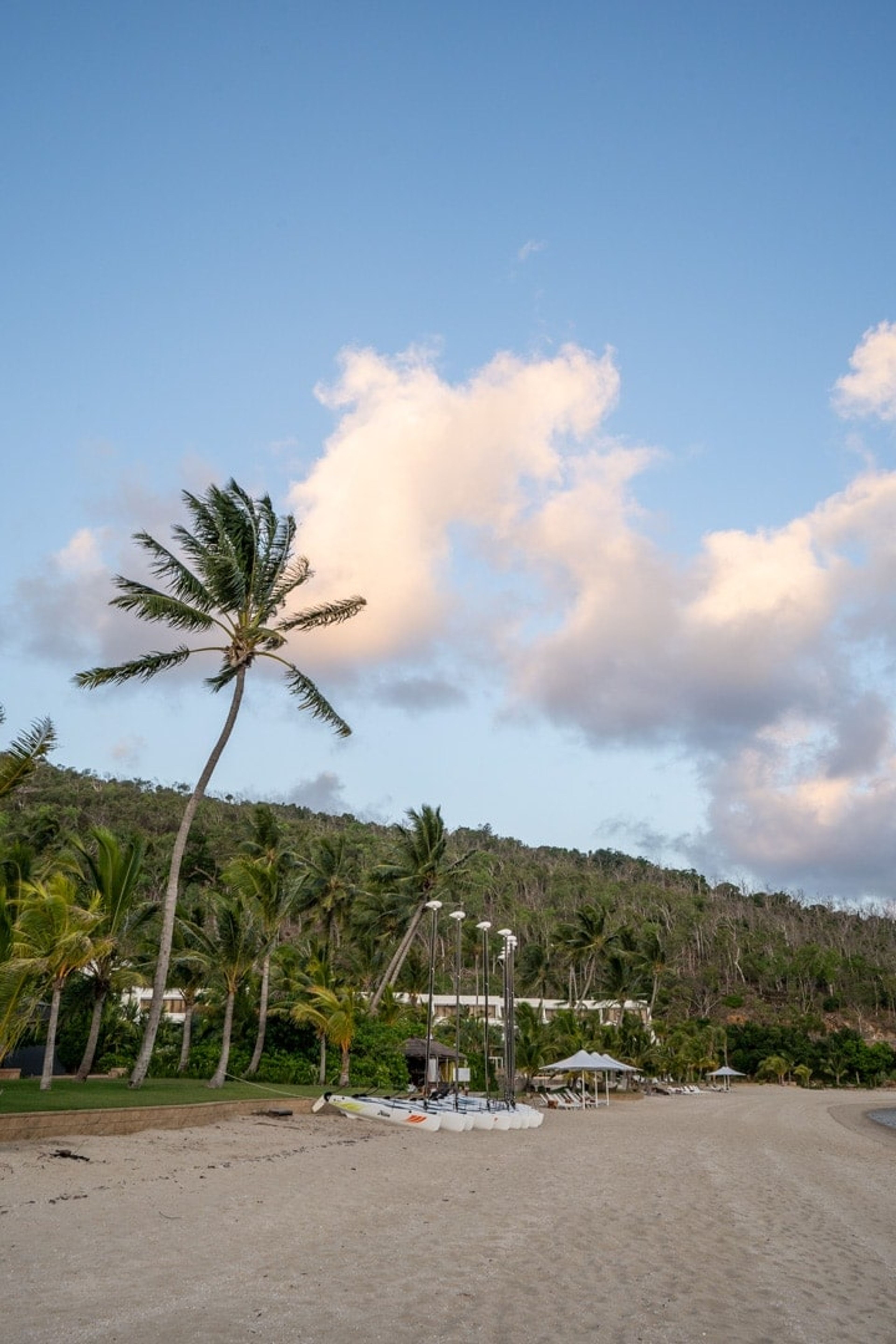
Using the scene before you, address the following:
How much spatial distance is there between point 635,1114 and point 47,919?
24.0m

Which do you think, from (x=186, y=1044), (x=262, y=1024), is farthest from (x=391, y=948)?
(x=262, y=1024)

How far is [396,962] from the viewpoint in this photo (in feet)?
113

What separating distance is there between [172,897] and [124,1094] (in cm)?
386

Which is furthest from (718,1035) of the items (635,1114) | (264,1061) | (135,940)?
(135,940)

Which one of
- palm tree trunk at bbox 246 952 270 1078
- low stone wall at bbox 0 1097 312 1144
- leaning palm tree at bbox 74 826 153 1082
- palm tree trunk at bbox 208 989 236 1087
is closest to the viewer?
low stone wall at bbox 0 1097 312 1144

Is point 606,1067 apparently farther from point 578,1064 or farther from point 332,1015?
point 332,1015

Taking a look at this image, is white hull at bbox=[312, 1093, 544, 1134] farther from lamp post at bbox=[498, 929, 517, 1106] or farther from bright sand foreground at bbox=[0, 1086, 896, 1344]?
bright sand foreground at bbox=[0, 1086, 896, 1344]

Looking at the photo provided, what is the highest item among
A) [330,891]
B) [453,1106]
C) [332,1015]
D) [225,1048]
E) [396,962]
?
[330,891]

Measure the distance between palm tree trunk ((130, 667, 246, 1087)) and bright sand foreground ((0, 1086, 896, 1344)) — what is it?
3.31m

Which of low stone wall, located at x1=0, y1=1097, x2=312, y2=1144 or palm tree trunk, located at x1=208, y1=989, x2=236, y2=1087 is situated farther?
palm tree trunk, located at x1=208, y1=989, x2=236, y2=1087

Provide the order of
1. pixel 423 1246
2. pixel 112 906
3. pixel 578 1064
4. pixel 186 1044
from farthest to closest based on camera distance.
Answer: pixel 578 1064 < pixel 186 1044 < pixel 112 906 < pixel 423 1246

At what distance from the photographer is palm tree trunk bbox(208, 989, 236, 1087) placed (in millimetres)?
21938

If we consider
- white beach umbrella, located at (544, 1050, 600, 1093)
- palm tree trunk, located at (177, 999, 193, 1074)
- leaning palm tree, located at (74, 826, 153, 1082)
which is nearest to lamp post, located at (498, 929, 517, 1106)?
white beach umbrella, located at (544, 1050, 600, 1093)

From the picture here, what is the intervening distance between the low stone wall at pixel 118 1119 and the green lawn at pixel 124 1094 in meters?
0.18
